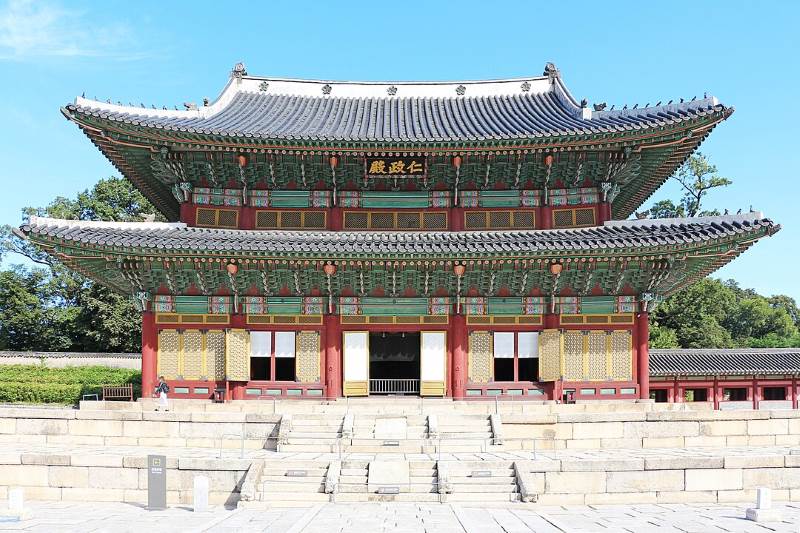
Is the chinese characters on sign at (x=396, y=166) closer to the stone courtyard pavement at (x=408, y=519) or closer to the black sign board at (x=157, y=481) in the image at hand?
the stone courtyard pavement at (x=408, y=519)

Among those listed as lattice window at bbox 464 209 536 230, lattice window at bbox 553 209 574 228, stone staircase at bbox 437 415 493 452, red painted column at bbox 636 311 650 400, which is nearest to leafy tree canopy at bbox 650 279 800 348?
red painted column at bbox 636 311 650 400

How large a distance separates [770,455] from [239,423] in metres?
15.0

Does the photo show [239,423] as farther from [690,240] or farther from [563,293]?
[690,240]

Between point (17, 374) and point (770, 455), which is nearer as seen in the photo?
point (770, 455)

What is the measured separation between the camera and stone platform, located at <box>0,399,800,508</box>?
53.6ft

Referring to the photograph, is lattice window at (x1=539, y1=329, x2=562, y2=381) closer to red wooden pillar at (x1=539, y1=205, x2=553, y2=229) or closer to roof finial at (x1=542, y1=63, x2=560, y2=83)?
red wooden pillar at (x1=539, y1=205, x2=553, y2=229)

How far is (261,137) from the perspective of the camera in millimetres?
22031

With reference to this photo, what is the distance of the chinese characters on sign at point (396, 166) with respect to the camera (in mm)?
23594

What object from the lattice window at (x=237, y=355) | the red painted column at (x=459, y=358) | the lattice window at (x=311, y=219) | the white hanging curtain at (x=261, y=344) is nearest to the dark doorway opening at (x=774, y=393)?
the red painted column at (x=459, y=358)

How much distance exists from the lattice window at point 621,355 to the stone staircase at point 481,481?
327 inches

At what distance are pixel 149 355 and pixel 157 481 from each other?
812cm

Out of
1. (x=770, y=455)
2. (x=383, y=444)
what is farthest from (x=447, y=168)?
(x=770, y=455)

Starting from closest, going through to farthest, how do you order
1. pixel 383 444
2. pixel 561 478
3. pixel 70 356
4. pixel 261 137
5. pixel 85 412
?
pixel 561 478 < pixel 383 444 < pixel 85 412 < pixel 261 137 < pixel 70 356

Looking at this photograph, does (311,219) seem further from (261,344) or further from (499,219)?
(499,219)
